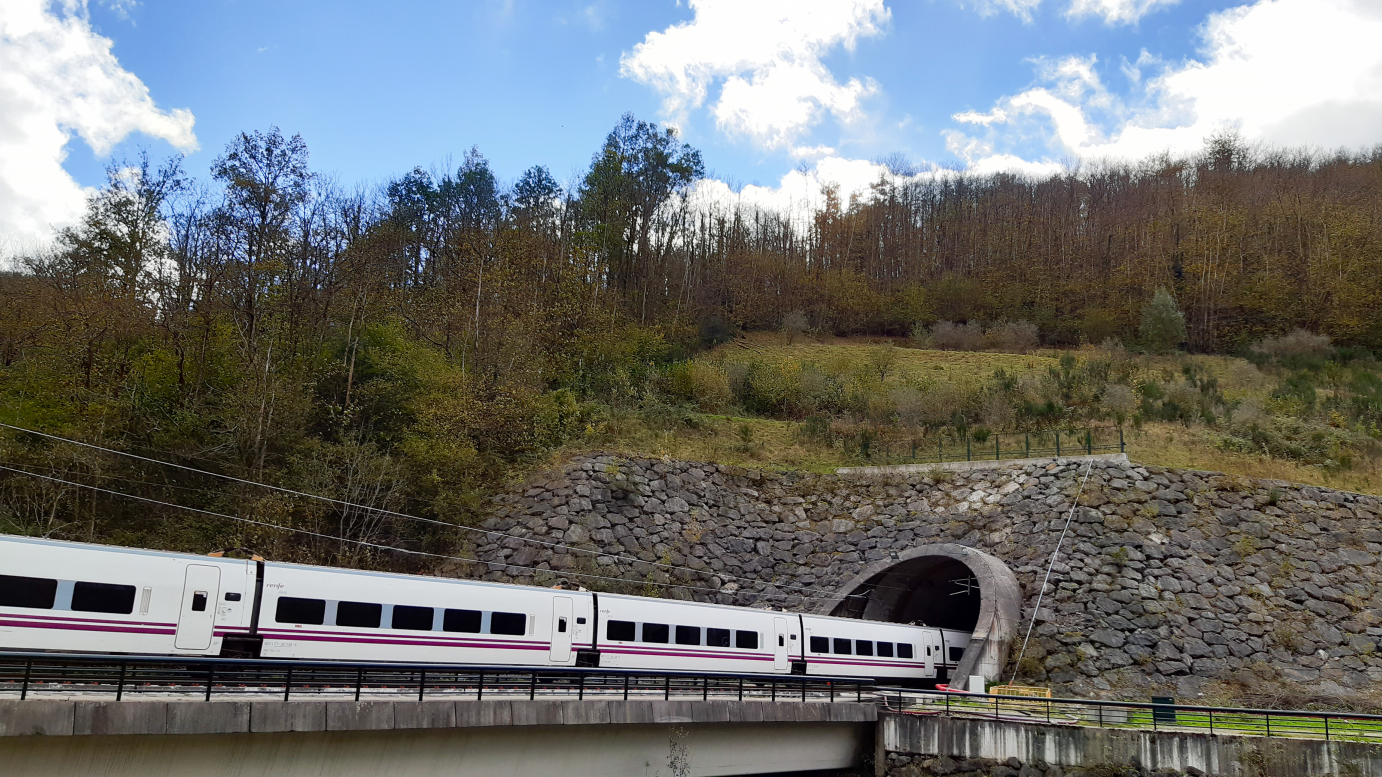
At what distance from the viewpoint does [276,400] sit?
27.0 metres

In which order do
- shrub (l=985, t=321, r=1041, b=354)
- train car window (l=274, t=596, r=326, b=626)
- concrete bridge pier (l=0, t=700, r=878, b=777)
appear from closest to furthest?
concrete bridge pier (l=0, t=700, r=878, b=777)
train car window (l=274, t=596, r=326, b=626)
shrub (l=985, t=321, r=1041, b=354)

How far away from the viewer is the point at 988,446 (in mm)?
32625

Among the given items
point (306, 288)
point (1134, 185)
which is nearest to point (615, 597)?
point (306, 288)

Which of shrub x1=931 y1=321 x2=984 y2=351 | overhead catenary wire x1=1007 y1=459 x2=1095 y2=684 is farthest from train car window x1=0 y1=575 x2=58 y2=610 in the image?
shrub x1=931 y1=321 x2=984 y2=351

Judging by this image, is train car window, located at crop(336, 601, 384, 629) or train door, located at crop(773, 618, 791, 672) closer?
train car window, located at crop(336, 601, 384, 629)

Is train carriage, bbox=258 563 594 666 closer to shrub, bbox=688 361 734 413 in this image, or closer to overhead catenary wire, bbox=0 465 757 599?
overhead catenary wire, bbox=0 465 757 599

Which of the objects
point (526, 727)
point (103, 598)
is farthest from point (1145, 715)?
point (103, 598)

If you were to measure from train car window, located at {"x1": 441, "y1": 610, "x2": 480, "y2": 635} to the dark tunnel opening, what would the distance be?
12.7 meters

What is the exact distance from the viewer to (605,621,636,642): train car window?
18750 mm

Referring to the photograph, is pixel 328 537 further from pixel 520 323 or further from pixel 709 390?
pixel 709 390

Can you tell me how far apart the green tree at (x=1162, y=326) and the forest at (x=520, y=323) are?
2.49ft

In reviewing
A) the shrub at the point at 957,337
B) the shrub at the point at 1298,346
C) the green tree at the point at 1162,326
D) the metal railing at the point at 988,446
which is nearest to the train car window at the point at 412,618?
the metal railing at the point at 988,446

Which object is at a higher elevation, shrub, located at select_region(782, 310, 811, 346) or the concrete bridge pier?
shrub, located at select_region(782, 310, 811, 346)

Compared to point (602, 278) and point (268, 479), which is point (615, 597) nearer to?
point (268, 479)
